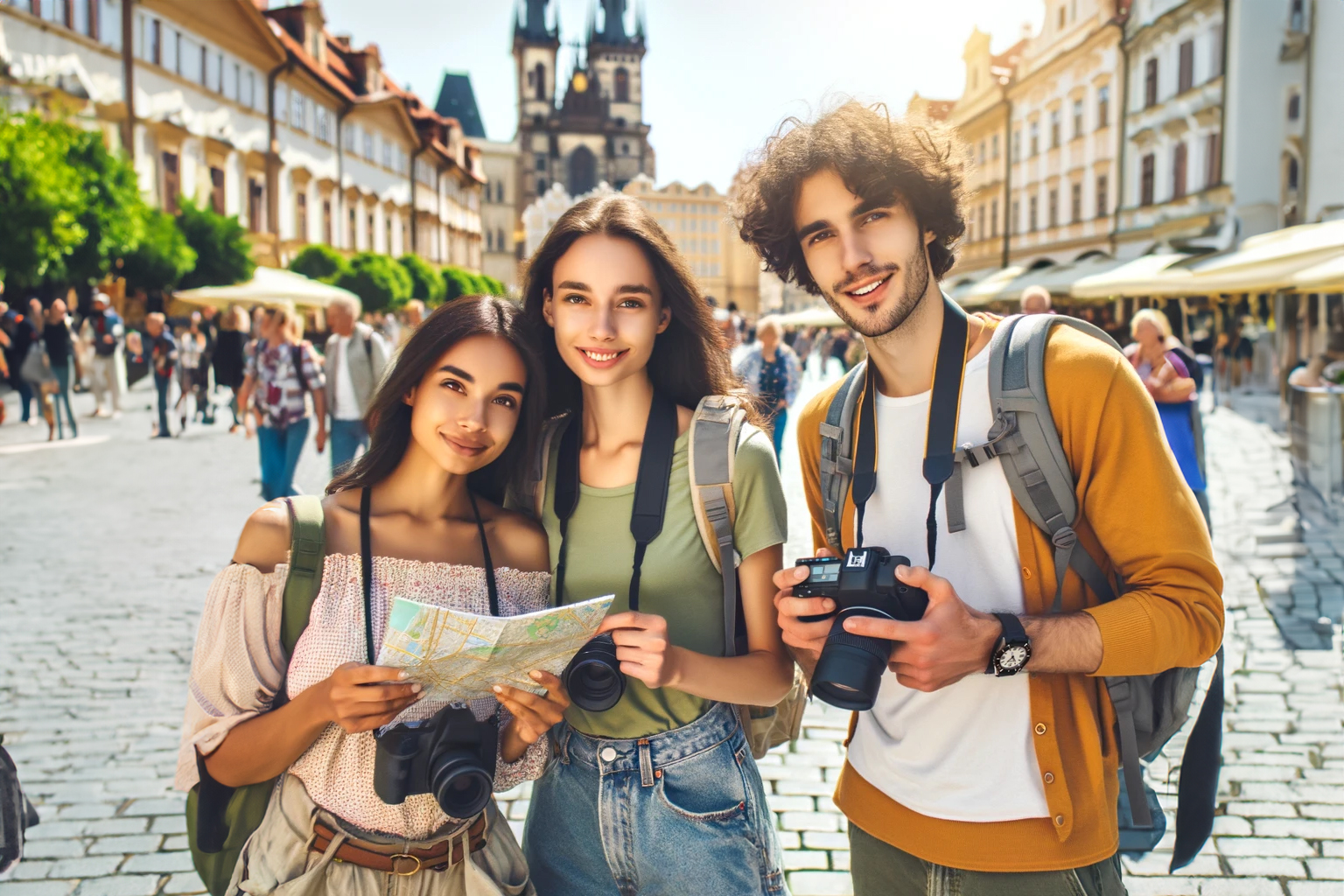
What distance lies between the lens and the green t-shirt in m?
2.01

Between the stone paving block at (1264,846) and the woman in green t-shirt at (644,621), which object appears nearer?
the woman in green t-shirt at (644,621)

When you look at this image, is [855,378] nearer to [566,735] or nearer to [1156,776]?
[566,735]

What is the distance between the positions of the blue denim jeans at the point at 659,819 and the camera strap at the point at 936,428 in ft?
1.68

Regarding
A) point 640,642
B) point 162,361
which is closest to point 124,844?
point 640,642

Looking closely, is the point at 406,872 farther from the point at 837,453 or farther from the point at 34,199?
the point at 34,199

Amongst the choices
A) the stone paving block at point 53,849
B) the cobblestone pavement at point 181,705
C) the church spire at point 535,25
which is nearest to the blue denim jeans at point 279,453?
the cobblestone pavement at point 181,705

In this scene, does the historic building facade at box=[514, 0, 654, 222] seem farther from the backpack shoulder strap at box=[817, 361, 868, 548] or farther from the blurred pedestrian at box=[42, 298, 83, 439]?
the backpack shoulder strap at box=[817, 361, 868, 548]

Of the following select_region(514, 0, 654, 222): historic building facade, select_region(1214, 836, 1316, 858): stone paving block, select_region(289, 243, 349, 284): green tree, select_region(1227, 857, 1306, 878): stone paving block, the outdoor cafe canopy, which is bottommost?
select_region(1227, 857, 1306, 878): stone paving block

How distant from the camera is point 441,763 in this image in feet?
5.62

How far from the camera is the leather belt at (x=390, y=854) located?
189 cm

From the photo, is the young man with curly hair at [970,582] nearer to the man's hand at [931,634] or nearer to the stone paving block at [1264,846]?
the man's hand at [931,634]

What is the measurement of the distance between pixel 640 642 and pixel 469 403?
0.63 metres

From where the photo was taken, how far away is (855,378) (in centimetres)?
206

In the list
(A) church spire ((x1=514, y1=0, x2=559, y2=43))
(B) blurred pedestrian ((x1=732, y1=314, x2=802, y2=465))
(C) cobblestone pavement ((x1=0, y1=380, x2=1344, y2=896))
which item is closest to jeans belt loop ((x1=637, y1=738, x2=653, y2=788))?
(C) cobblestone pavement ((x1=0, y1=380, x2=1344, y2=896))
